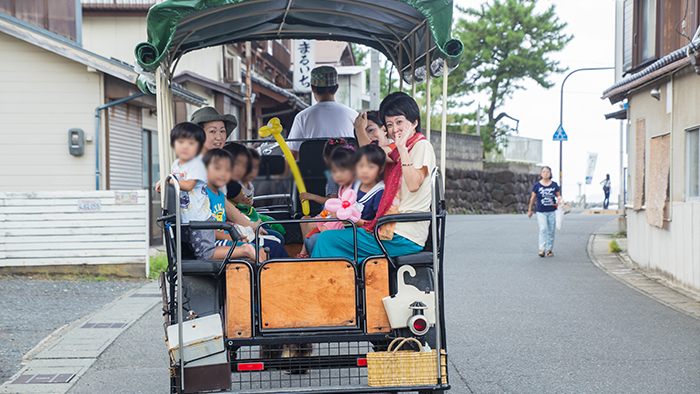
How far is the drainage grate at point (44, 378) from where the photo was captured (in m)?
5.50

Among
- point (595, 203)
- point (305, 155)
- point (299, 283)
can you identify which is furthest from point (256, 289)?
point (595, 203)

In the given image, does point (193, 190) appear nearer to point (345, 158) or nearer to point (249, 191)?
point (345, 158)

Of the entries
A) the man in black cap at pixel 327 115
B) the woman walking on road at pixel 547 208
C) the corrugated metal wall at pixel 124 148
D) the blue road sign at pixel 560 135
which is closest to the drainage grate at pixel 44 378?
the man in black cap at pixel 327 115

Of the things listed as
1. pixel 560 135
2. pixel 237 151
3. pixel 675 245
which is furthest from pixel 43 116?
pixel 560 135

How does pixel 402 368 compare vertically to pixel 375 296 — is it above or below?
below

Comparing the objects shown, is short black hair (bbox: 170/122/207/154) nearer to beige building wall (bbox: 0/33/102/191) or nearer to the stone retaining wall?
beige building wall (bbox: 0/33/102/191)

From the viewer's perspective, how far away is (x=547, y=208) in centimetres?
1429

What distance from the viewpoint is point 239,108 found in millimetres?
20812

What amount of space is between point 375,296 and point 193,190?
1284 millimetres

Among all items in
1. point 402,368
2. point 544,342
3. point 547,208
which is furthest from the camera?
point 547,208

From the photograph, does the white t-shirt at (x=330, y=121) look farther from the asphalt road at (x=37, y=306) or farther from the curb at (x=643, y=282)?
the curb at (x=643, y=282)

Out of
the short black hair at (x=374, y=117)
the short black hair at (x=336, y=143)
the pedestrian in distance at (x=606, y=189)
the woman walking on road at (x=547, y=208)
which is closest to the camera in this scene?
the short black hair at (x=374, y=117)

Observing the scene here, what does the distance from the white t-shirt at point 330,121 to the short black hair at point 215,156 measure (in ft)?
5.52

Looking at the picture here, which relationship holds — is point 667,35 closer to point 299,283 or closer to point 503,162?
point 299,283
